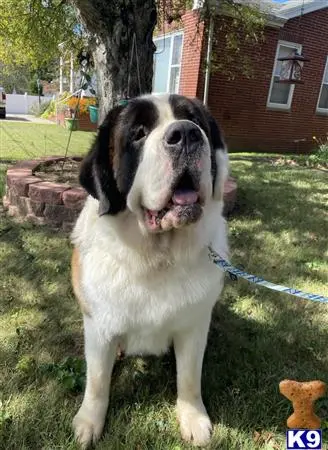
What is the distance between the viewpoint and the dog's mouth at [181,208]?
1616 mm

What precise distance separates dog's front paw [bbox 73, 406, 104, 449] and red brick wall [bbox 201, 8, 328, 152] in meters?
9.67

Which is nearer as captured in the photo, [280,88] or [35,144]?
[35,144]

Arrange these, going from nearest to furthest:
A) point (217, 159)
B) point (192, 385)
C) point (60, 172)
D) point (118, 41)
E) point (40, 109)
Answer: point (217, 159), point (192, 385), point (118, 41), point (60, 172), point (40, 109)

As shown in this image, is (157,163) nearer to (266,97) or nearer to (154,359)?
(154,359)

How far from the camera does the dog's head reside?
1.57 meters

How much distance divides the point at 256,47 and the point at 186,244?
34.8 feet

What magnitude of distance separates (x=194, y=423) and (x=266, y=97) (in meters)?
11.3

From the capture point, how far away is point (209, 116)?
201cm

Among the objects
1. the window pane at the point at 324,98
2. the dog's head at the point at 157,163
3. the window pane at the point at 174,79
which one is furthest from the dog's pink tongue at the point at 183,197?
the window pane at the point at 324,98

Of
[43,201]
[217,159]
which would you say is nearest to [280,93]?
[43,201]

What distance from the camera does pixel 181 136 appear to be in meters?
1.54

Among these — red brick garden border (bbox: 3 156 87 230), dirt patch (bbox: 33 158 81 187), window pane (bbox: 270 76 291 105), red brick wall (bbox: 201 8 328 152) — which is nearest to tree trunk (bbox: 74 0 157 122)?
dirt patch (bbox: 33 158 81 187)

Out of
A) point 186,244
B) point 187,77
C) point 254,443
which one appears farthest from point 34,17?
point 254,443

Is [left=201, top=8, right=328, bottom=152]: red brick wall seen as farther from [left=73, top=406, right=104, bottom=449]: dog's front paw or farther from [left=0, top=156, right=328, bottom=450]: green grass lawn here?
[left=73, top=406, right=104, bottom=449]: dog's front paw
